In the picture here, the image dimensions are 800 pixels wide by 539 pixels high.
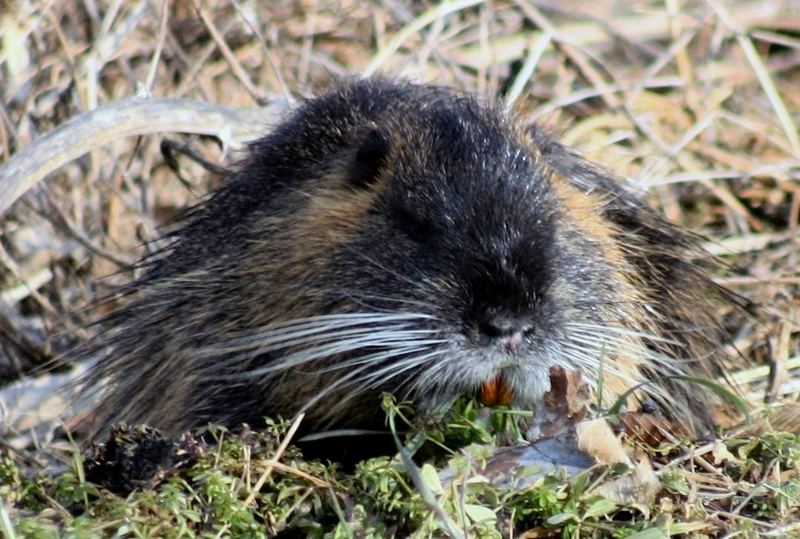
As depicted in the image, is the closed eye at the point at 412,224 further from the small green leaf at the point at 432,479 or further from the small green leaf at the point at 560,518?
the small green leaf at the point at 560,518

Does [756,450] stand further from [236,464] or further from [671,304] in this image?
[236,464]

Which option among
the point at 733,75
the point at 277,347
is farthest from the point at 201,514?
the point at 733,75

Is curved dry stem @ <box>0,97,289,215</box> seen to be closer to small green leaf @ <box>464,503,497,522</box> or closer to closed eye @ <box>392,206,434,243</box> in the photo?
closed eye @ <box>392,206,434,243</box>

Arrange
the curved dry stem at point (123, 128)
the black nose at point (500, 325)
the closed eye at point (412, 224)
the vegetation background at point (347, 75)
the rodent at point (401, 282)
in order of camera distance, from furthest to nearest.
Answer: the vegetation background at point (347, 75), the curved dry stem at point (123, 128), the closed eye at point (412, 224), the rodent at point (401, 282), the black nose at point (500, 325)

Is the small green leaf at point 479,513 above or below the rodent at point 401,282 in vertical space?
below

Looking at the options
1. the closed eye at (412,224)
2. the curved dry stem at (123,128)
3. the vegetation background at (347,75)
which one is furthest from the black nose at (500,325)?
the vegetation background at (347,75)

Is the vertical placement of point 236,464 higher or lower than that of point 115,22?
lower

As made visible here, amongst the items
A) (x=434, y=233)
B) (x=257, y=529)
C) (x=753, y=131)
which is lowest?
(x=753, y=131)

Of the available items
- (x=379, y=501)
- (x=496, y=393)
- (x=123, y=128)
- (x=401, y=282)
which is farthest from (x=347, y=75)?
(x=379, y=501)
